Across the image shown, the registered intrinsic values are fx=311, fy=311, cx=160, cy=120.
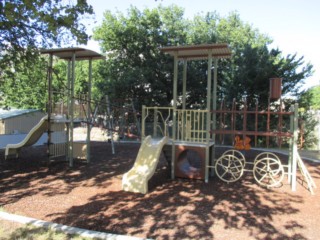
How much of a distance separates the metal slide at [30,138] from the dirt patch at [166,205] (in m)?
1.87

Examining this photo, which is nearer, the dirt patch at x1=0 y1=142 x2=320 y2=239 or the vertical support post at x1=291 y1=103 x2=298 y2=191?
the dirt patch at x1=0 y1=142 x2=320 y2=239

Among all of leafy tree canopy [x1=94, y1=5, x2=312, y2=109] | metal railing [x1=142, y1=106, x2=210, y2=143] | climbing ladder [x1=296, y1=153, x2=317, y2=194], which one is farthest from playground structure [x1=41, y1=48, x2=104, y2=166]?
leafy tree canopy [x1=94, y1=5, x2=312, y2=109]

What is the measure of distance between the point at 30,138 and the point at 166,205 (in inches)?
265

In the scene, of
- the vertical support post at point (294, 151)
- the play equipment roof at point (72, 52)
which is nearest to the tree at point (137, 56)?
the play equipment roof at point (72, 52)

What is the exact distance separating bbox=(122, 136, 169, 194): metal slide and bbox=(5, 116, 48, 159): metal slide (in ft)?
13.1

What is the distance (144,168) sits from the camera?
7184 millimetres

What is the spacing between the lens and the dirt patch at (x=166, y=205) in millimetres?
4766

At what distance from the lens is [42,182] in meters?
7.67

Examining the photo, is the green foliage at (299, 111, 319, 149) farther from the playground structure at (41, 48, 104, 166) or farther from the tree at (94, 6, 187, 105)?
the playground structure at (41, 48, 104, 166)

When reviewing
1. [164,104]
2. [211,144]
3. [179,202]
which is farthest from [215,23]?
[179,202]

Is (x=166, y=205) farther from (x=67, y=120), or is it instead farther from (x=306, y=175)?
(x=67, y=120)

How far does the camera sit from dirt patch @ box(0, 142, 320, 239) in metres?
4.77

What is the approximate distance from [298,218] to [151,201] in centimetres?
267

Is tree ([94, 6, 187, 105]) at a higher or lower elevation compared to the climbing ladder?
higher
